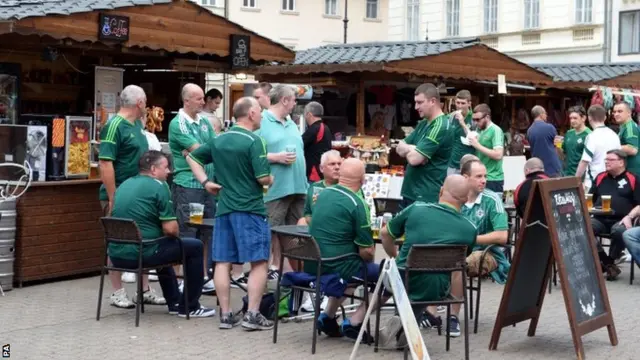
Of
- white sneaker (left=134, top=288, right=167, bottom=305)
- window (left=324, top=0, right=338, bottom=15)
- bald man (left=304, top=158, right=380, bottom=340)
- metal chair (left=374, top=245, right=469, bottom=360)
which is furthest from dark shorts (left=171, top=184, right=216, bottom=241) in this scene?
window (left=324, top=0, right=338, bottom=15)

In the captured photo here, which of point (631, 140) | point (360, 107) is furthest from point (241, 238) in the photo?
point (360, 107)

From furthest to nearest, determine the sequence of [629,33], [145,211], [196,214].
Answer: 1. [629,33]
2. [196,214]
3. [145,211]

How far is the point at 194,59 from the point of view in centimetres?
1334

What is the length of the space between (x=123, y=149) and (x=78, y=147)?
1.67 metres

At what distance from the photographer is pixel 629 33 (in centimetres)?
3597

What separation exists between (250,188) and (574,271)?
251 centimetres

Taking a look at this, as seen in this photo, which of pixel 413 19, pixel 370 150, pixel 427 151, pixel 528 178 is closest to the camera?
pixel 427 151

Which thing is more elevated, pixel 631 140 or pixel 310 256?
pixel 631 140

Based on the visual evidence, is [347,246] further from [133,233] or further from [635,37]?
[635,37]

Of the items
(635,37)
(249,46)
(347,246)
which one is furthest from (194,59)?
(635,37)

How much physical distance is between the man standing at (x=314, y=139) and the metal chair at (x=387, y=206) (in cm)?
128

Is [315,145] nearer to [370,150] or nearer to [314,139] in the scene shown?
[314,139]

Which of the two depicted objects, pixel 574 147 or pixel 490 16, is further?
pixel 490 16

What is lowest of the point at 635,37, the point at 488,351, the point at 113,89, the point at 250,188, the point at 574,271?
the point at 488,351
